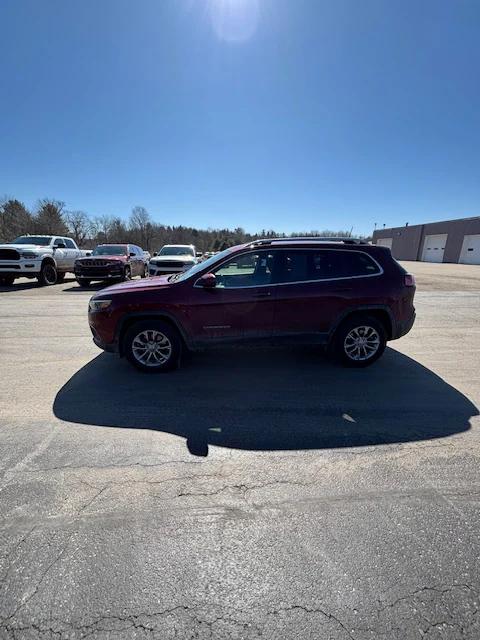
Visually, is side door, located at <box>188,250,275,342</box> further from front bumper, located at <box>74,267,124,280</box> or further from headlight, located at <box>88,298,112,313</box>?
front bumper, located at <box>74,267,124,280</box>

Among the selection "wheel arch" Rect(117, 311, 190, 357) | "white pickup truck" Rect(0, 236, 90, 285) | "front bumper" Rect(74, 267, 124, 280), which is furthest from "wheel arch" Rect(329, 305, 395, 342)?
"white pickup truck" Rect(0, 236, 90, 285)

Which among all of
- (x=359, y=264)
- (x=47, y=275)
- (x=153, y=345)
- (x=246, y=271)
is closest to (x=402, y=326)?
(x=359, y=264)

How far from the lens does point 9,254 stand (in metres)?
12.5

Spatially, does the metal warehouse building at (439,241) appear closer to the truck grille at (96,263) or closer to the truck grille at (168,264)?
the truck grille at (168,264)

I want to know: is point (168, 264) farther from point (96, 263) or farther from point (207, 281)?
point (207, 281)

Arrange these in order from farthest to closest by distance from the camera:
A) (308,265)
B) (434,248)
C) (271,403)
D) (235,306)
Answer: (434,248) → (308,265) → (235,306) → (271,403)

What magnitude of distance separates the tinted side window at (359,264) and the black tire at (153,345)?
2.64m

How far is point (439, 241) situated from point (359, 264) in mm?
52697

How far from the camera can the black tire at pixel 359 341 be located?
462cm

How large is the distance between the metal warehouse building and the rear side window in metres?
46.7

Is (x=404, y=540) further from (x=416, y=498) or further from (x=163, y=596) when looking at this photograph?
(x=163, y=596)

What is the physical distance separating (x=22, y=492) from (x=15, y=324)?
19.6 feet

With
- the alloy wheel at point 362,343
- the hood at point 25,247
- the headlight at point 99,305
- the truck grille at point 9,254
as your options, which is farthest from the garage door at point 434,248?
the headlight at point 99,305

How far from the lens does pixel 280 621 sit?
5.11 ft
